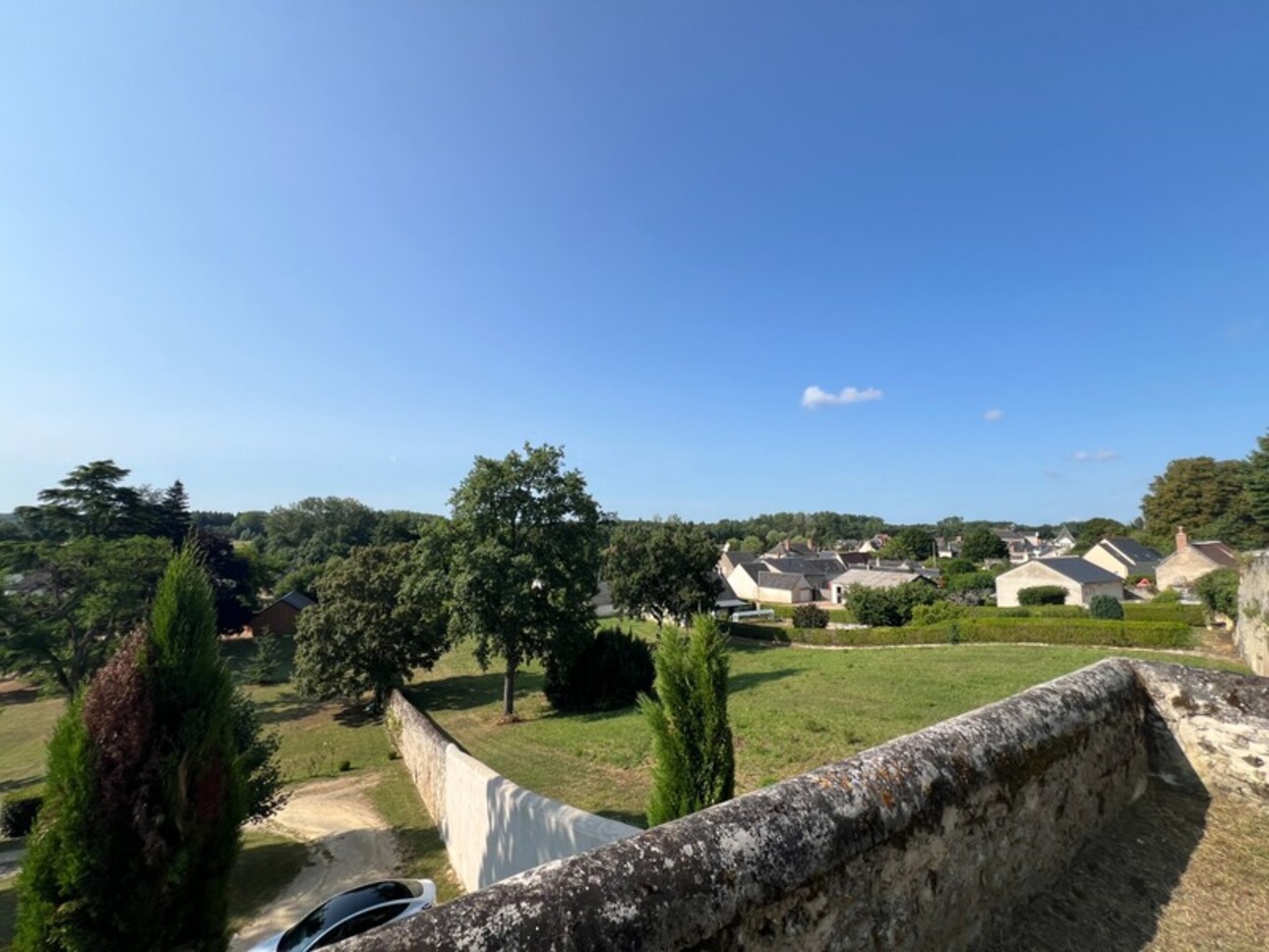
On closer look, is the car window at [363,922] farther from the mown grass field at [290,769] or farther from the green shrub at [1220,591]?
the green shrub at [1220,591]

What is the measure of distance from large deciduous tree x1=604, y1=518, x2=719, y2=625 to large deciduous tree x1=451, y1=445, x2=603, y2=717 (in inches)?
576

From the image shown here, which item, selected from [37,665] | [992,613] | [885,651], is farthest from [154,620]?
[992,613]

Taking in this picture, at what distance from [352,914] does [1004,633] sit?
34.3m

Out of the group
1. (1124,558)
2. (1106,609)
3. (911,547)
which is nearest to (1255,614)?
(1106,609)

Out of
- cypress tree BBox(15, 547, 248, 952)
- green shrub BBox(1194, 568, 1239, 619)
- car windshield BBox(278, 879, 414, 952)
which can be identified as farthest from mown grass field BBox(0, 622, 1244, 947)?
green shrub BBox(1194, 568, 1239, 619)

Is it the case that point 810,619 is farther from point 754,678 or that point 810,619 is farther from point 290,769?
point 290,769

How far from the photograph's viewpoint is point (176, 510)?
4744cm

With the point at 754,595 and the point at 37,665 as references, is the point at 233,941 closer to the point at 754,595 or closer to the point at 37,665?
the point at 37,665

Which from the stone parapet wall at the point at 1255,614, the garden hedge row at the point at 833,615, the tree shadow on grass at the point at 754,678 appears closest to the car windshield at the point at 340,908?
the tree shadow on grass at the point at 754,678

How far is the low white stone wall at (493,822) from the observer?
6.70 meters

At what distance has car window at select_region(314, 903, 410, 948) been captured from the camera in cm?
777

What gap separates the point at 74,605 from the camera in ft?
83.0

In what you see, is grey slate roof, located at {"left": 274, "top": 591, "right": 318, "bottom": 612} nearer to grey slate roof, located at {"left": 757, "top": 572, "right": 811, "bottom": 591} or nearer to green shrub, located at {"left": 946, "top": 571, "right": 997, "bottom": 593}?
grey slate roof, located at {"left": 757, "top": 572, "right": 811, "bottom": 591}

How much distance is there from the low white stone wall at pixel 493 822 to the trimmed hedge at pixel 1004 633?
96.6 ft
